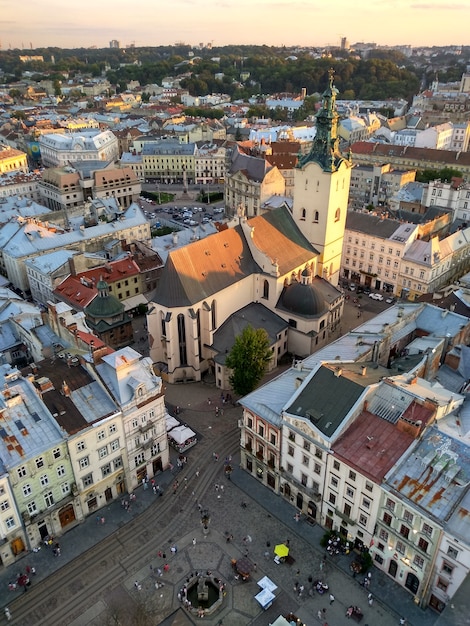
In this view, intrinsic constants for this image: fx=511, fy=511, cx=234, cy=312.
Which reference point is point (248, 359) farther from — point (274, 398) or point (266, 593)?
point (266, 593)

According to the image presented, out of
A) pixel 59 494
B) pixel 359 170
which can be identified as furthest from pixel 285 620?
pixel 359 170

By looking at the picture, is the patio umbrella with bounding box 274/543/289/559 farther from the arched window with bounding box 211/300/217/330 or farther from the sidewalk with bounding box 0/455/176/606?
the arched window with bounding box 211/300/217/330

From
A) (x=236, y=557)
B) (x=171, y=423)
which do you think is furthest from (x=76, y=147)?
(x=236, y=557)

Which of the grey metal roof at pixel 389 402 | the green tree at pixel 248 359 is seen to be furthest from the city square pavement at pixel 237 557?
the grey metal roof at pixel 389 402

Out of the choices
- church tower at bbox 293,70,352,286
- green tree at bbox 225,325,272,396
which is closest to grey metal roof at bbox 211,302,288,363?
green tree at bbox 225,325,272,396

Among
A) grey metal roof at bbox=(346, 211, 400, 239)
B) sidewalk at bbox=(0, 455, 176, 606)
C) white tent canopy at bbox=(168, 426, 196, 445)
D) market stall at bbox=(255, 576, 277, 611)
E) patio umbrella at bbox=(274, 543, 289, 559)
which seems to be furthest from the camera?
grey metal roof at bbox=(346, 211, 400, 239)
